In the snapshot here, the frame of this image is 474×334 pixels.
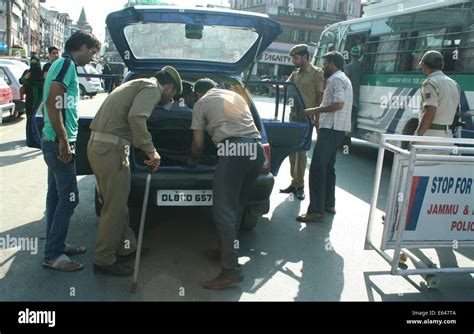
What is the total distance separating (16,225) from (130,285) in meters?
1.94

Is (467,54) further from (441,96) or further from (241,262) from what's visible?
(241,262)

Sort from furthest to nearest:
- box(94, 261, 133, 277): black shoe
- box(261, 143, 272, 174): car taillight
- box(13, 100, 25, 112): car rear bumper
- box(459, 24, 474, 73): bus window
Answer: box(13, 100, 25, 112): car rear bumper
box(459, 24, 474, 73): bus window
box(261, 143, 272, 174): car taillight
box(94, 261, 133, 277): black shoe

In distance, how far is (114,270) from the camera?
150 inches

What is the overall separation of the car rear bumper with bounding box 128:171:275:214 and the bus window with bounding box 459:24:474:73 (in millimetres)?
4999

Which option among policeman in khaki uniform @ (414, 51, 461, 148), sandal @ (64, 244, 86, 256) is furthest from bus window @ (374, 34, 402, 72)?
sandal @ (64, 244, 86, 256)

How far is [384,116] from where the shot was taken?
30.9 feet

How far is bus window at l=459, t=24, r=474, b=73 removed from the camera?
7457 millimetres

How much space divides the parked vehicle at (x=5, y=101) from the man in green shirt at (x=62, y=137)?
336 inches

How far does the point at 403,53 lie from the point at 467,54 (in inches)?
65.7

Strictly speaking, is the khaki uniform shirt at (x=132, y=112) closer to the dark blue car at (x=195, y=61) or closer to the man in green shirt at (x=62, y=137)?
the man in green shirt at (x=62, y=137)

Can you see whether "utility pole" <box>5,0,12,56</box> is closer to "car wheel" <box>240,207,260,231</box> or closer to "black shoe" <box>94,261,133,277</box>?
"car wheel" <box>240,207,260,231</box>

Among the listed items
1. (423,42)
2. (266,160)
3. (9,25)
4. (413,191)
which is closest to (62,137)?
(266,160)

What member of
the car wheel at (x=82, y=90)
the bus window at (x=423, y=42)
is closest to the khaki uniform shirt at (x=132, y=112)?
the bus window at (x=423, y=42)

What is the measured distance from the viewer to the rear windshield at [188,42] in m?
5.17
